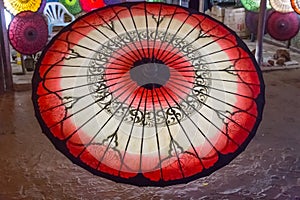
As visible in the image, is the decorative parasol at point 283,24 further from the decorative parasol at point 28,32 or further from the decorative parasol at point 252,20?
the decorative parasol at point 28,32

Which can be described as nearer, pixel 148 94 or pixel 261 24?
pixel 148 94

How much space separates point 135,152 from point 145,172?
0.29 feet

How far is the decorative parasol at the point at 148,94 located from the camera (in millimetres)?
1433

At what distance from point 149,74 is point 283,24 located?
436 cm

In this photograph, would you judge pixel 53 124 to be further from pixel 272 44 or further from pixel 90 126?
pixel 272 44

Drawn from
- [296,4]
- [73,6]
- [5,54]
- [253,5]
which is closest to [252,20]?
[253,5]

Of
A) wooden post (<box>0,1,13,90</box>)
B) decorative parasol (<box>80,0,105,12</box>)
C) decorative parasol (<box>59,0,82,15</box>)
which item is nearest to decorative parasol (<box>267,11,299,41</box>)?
decorative parasol (<box>80,0,105,12</box>)

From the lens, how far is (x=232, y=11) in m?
7.22

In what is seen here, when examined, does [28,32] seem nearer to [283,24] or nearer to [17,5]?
[17,5]

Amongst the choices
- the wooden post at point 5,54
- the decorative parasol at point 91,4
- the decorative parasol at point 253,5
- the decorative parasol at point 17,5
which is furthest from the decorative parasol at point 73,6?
the decorative parasol at point 253,5

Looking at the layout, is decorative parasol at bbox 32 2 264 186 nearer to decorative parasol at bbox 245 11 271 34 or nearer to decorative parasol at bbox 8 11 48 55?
decorative parasol at bbox 8 11 48 55

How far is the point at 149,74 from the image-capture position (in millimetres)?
1524

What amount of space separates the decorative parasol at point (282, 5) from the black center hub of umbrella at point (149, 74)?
4174mm

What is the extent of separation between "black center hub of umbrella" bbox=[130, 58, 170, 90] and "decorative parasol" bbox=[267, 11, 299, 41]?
4292 millimetres
